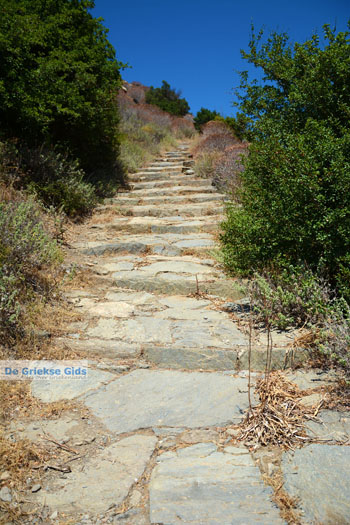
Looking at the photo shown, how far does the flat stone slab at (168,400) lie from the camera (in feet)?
7.04

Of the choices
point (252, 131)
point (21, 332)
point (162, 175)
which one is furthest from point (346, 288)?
point (162, 175)

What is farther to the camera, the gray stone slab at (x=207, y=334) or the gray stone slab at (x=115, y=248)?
the gray stone slab at (x=115, y=248)

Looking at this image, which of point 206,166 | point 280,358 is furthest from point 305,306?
point 206,166

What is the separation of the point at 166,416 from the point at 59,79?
19.8ft

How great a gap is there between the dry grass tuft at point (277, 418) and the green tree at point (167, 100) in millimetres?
23062

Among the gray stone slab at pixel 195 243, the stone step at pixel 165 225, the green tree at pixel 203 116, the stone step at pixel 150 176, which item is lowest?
the gray stone slab at pixel 195 243

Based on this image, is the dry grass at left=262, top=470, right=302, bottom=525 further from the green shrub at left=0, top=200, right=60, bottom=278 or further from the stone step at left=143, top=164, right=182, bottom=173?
the stone step at left=143, top=164, right=182, bottom=173

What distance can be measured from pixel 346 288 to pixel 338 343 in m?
0.57

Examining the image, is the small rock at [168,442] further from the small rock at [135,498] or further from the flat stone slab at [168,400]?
the small rock at [135,498]

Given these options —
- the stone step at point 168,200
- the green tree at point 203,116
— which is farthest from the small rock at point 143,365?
the green tree at point 203,116

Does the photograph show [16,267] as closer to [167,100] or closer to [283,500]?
[283,500]

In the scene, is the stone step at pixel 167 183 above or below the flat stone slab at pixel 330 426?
above

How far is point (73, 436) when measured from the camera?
6.65ft

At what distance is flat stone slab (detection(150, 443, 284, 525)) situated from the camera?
1.51 metres
